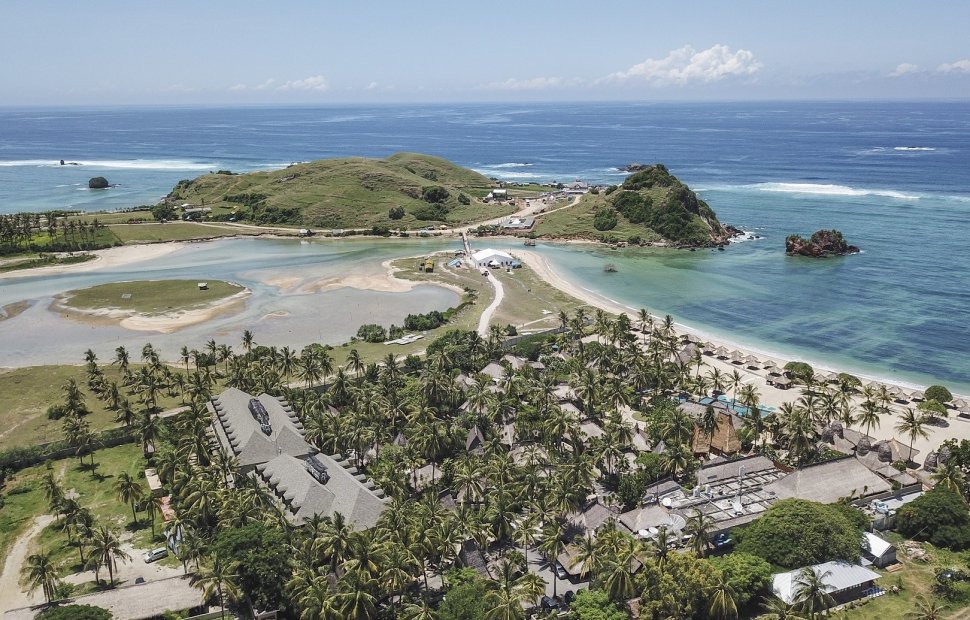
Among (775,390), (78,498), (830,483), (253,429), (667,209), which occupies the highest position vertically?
(667,209)

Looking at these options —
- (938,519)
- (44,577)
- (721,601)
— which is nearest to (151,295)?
(44,577)

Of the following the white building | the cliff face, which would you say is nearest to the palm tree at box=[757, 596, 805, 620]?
the white building

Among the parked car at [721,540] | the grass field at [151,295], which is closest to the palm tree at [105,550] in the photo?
the parked car at [721,540]

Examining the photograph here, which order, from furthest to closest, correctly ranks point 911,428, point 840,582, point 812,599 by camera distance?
point 911,428, point 840,582, point 812,599

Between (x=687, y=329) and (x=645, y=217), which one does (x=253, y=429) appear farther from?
(x=645, y=217)

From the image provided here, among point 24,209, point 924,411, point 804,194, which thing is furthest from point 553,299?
point 24,209

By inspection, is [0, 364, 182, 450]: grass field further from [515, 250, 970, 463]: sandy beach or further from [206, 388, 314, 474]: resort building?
[515, 250, 970, 463]: sandy beach
